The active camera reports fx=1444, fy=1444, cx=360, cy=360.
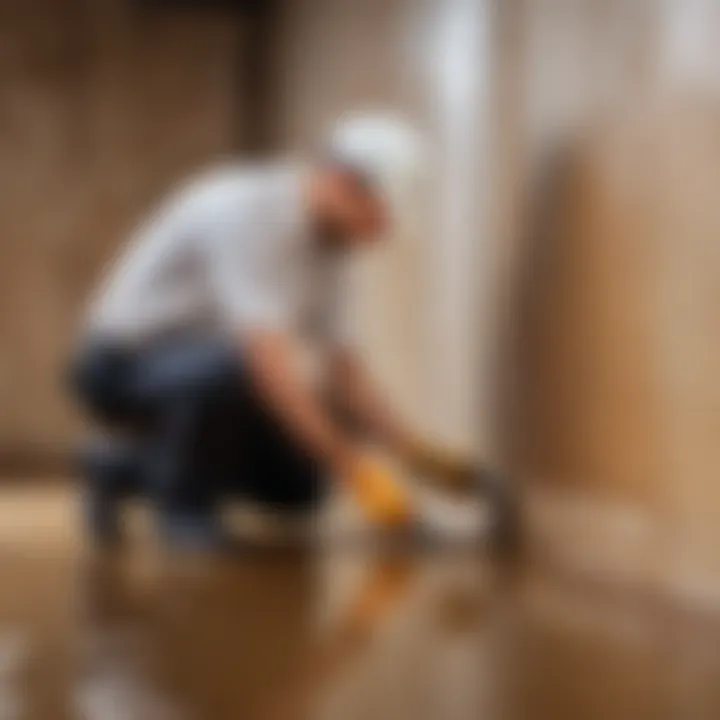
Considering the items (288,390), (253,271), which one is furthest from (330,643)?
(253,271)

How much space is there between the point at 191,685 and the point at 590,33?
1.20 m

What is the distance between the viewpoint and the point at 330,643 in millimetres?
1371

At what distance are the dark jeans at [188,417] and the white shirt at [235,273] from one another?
1.8 inches

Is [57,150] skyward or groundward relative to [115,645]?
skyward

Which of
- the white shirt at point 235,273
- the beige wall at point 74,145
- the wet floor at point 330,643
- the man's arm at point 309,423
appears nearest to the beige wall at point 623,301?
the wet floor at point 330,643

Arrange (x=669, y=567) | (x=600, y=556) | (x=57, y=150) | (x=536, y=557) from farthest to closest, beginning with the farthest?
(x=57, y=150), (x=536, y=557), (x=600, y=556), (x=669, y=567)

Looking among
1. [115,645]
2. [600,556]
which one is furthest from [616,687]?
[600,556]

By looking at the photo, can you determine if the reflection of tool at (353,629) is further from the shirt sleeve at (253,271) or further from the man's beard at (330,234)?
the man's beard at (330,234)

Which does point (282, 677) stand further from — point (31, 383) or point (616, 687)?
point (31, 383)

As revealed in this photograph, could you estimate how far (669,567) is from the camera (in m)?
1.77

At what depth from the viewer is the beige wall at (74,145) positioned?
361 centimetres

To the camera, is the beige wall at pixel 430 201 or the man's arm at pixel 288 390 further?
the beige wall at pixel 430 201

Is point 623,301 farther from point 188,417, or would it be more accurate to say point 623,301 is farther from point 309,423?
point 188,417

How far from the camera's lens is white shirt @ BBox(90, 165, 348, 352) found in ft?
7.36
